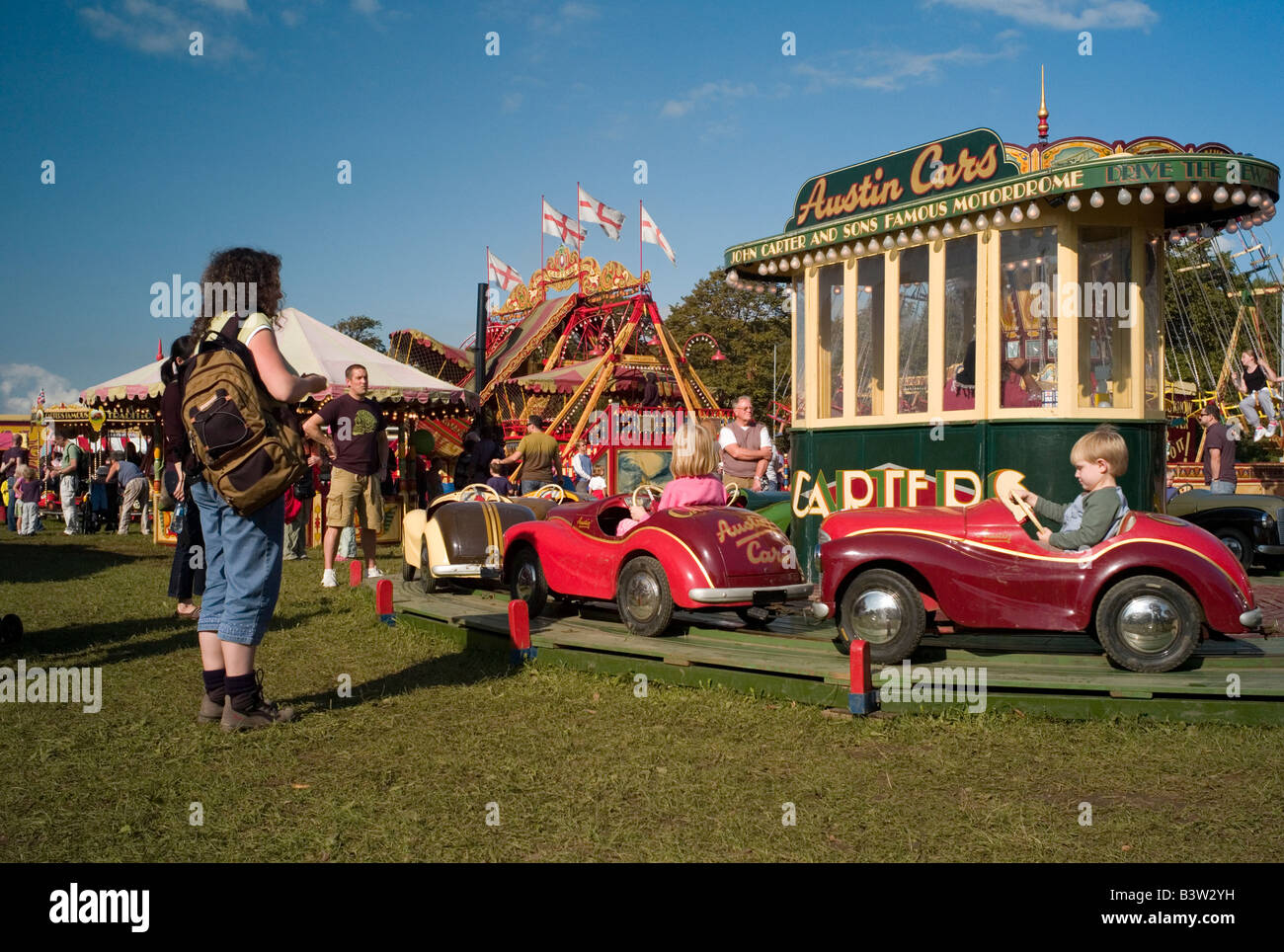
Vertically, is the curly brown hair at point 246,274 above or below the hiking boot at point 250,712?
above

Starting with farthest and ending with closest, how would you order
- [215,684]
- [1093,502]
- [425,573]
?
[425,573], [1093,502], [215,684]

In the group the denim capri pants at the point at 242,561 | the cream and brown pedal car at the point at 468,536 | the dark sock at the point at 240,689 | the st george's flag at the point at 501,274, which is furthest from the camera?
the st george's flag at the point at 501,274

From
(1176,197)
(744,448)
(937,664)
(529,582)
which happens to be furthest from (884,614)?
(744,448)

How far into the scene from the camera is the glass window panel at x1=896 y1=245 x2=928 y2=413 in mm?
8516

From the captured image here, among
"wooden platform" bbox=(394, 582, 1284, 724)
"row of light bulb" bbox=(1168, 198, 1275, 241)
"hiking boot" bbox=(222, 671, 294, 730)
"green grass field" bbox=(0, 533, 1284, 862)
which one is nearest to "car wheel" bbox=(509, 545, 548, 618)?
"wooden platform" bbox=(394, 582, 1284, 724)

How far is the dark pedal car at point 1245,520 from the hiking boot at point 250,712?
387 inches

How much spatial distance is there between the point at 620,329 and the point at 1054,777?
104 feet

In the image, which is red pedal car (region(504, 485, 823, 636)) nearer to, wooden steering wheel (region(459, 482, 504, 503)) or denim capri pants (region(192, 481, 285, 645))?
wooden steering wheel (region(459, 482, 504, 503))

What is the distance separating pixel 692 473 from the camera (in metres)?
7.28

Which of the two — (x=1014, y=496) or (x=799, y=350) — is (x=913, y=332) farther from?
(x=1014, y=496)

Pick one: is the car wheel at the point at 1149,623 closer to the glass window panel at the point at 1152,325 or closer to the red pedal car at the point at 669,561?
the red pedal car at the point at 669,561

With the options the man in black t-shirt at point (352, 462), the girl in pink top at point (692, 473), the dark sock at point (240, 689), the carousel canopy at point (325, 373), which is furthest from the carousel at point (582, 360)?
the dark sock at point (240, 689)

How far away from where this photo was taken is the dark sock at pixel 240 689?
5199 millimetres

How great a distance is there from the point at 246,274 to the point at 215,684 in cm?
203
